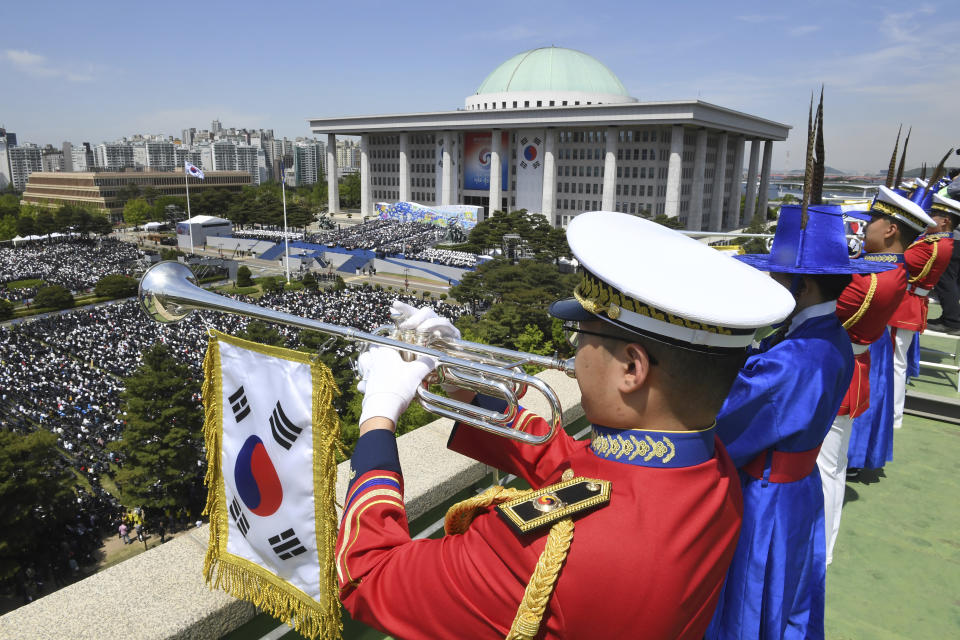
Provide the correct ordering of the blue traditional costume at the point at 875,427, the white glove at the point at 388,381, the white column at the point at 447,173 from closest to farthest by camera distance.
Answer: the white glove at the point at 388,381
the blue traditional costume at the point at 875,427
the white column at the point at 447,173

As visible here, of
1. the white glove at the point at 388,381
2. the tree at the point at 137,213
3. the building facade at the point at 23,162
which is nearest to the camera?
the white glove at the point at 388,381

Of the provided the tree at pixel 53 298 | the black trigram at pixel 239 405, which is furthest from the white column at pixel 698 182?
the black trigram at pixel 239 405

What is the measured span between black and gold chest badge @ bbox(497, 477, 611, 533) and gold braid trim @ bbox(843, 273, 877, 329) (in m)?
2.84

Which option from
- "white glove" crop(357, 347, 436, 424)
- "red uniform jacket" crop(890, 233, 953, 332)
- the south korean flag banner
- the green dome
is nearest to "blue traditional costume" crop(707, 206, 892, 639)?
"white glove" crop(357, 347, 436, 424)

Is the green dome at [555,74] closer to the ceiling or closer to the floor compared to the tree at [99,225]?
closer to the ceiling

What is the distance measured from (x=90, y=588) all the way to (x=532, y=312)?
2337cm

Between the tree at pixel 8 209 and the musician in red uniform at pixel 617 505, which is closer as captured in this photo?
the musician in red uniform at pixel 617 505

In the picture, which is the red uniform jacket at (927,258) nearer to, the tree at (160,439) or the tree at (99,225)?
the tree at (160,439)

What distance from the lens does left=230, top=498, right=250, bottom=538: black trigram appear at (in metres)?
2.32

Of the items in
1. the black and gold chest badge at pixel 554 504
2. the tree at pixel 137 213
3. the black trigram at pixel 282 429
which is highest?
the black and gold chest badge at pixel 554 504

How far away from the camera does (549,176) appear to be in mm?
→ 60844

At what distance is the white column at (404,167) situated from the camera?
70344 millimetres

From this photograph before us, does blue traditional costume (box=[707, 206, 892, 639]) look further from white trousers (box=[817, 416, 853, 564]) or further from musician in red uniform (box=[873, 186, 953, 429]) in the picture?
musician in red uniform (box=[873, 186, 953, 429])

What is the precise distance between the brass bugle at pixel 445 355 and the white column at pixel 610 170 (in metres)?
57.2
